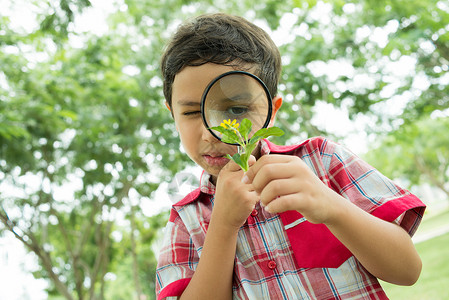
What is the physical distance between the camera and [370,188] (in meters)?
1.78

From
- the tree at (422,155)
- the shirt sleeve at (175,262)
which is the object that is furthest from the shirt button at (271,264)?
the tree at (422,155)

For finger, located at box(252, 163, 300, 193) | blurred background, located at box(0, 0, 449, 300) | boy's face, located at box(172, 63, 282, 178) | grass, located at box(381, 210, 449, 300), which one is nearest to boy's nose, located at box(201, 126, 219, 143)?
boy's face, located at box(172, 63, 282, 178)

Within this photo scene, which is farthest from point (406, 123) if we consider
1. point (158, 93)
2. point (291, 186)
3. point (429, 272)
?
point (291, 186)

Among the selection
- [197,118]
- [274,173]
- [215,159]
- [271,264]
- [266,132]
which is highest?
[197,118]

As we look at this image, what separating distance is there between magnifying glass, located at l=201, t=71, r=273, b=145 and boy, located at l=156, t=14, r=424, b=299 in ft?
0.50

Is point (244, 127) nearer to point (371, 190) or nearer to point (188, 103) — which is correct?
point (188, 103)

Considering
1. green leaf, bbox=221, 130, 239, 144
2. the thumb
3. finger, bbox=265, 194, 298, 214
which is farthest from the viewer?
the thumb

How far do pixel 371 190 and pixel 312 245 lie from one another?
13.2 inches

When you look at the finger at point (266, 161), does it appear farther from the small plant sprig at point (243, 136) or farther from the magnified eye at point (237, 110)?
the magnified eye at point (237, 110)

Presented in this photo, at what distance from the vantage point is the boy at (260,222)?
5.09 ft

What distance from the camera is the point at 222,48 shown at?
5.91ft

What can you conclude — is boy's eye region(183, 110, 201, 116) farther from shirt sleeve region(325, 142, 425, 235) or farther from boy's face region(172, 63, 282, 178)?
shirt sleeve region(325, 142, 425, 235)

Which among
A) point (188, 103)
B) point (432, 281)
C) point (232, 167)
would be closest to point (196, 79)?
point (188, 103)

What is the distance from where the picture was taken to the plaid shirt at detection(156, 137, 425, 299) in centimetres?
173
